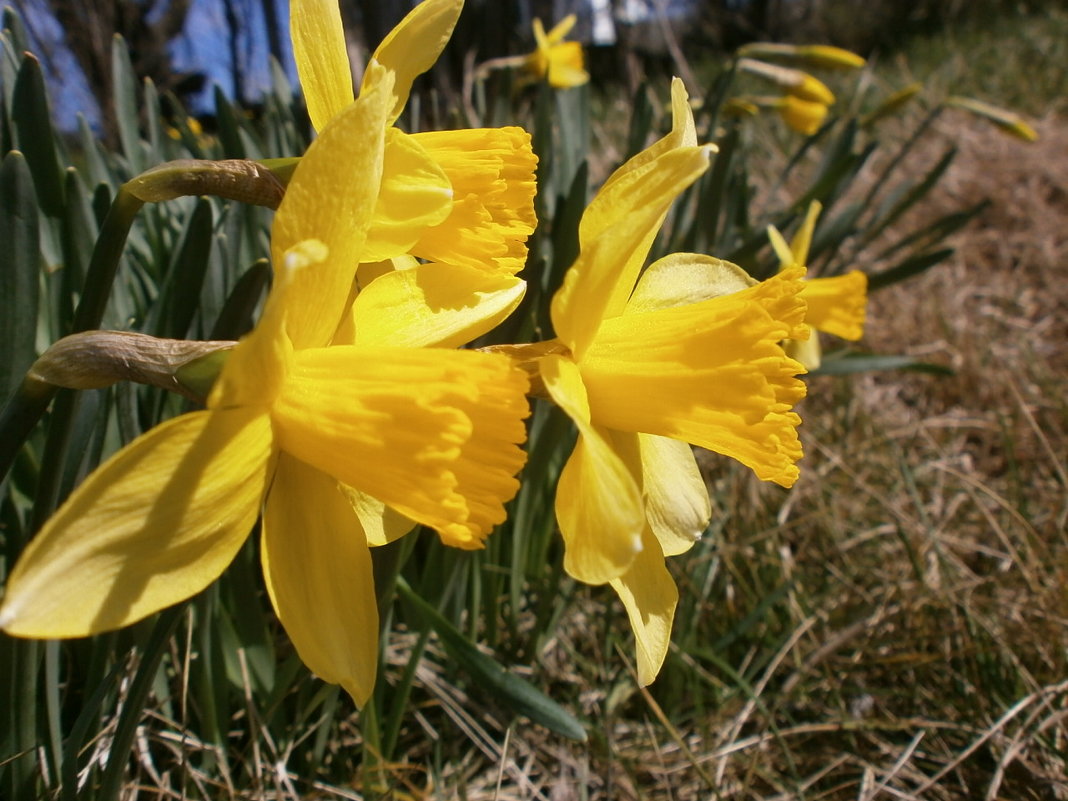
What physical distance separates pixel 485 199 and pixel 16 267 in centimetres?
50

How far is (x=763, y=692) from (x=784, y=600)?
0.72ft

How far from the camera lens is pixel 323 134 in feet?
2.01

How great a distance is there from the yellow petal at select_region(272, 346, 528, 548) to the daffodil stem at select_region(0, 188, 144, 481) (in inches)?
7.4

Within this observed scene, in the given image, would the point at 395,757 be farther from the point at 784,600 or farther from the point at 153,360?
the point at 153,360

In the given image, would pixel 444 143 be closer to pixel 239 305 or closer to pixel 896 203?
pixel 239 305

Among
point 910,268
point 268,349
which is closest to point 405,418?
point 268,349

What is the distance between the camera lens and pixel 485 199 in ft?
2.70

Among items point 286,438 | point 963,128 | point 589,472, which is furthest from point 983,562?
point 963,128

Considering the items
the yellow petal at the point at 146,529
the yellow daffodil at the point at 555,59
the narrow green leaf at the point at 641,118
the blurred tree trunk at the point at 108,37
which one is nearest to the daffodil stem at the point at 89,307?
the yellow petal at the point at 146,529

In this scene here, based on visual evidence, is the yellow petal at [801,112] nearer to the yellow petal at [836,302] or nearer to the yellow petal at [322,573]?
the yellow petal at [836,302]

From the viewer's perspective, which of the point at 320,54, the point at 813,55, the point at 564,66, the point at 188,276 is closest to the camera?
the point at 320,54

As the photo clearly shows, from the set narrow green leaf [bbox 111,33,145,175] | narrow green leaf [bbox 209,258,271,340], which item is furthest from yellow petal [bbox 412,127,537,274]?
narrow green leaf [bbox 111,33,145,175]

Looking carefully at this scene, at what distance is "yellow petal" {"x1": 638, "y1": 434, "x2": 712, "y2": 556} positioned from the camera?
2.78 feet

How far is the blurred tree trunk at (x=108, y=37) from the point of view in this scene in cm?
545
